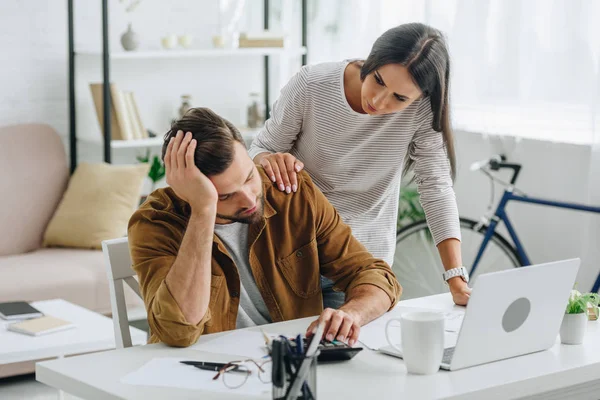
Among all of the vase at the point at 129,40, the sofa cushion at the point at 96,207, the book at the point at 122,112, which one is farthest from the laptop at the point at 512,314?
the vase at the point at 129,40

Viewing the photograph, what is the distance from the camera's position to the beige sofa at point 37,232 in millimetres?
3570

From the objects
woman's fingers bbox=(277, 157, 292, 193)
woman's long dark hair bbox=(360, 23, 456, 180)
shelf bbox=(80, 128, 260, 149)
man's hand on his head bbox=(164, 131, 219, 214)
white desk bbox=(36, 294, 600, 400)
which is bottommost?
shelf bbox=(80, 128, 260, 149)

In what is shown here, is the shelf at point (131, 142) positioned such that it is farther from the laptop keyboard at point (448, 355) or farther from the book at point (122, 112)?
the laptop keyboard at point (448, 355)

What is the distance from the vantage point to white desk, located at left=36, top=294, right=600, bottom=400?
4.45 feet

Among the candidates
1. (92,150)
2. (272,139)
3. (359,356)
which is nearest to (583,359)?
(359,356)

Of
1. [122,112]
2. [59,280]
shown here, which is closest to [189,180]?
[59,280]

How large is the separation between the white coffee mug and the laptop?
33mm

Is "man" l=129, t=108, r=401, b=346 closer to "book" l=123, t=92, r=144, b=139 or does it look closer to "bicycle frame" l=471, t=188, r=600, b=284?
"bicycle frame" l=471, t=188, r=600, b=284

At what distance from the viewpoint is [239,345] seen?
5.28 feet

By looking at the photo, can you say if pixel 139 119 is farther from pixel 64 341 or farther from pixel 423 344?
pixel 423 344

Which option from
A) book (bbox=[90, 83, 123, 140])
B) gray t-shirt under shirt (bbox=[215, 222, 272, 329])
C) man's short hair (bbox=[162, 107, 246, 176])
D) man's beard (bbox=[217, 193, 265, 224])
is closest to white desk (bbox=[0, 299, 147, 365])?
gray t-shirt under shirt (bbox=[215, 222, 272, 329])

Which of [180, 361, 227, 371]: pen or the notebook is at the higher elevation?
[180, 361, 227, 371]: pen

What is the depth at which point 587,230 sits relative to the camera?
3.21m

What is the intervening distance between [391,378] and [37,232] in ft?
9.84
